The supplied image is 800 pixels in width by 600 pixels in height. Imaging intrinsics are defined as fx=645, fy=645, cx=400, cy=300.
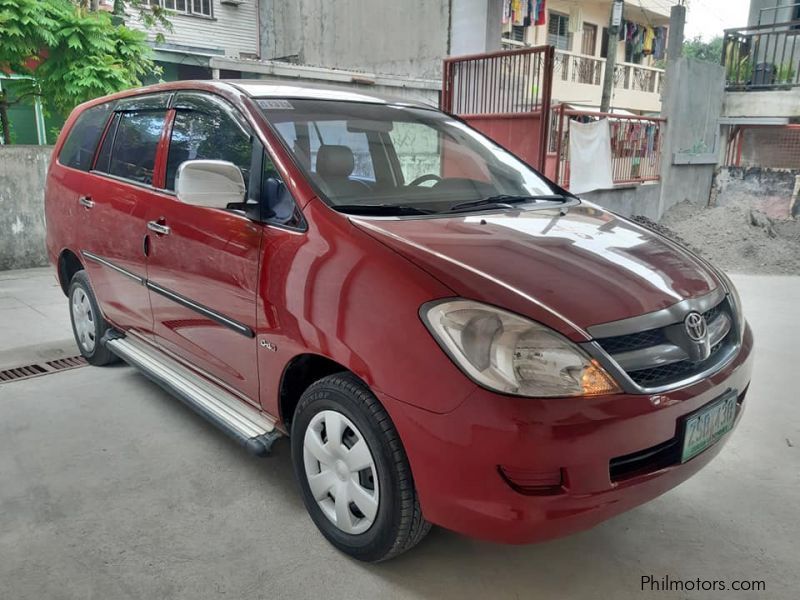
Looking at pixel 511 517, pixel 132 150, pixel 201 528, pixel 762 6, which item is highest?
pixel 762 6

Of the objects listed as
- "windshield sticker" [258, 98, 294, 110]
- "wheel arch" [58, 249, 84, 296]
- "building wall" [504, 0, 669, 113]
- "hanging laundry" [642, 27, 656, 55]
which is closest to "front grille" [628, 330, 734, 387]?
"windshield sticker" [258, 98, 294, 110]

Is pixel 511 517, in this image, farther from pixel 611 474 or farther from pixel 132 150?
pixel 132 150

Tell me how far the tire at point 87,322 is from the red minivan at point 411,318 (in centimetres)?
73

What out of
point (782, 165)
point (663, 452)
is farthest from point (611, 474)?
point (782, 165)

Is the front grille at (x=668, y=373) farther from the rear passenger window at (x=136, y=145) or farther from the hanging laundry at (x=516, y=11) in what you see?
the hanging laundry at (x=516, y=11)

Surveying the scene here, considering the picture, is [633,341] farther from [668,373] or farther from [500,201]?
[500,201]

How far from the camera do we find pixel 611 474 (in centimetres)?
187

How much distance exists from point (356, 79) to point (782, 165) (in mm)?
7135

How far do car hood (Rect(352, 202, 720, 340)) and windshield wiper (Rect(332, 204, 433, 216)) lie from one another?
0.28 ft

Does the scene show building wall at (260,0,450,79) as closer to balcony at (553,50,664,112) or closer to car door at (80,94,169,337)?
balcony at (553,50,664,112)

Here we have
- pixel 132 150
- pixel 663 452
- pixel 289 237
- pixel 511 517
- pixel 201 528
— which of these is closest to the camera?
pixel 511 517

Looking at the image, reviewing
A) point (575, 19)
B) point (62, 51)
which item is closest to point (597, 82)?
point (575, 19)

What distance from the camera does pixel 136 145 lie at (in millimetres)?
3459

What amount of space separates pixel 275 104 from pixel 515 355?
161cm
